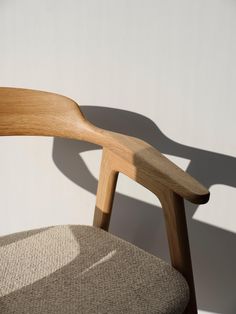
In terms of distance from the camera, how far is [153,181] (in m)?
0.73

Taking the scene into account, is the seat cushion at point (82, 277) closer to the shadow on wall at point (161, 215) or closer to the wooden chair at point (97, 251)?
the wooden chair at point (97, 251)

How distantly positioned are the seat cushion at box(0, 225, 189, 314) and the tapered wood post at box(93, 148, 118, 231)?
5 centimetres

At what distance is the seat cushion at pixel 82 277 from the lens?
68cm

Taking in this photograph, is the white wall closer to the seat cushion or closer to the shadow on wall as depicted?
the shadow on wall

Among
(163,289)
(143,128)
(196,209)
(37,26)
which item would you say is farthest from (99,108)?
(163,289)

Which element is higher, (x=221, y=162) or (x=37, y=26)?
(x=37, y=26)

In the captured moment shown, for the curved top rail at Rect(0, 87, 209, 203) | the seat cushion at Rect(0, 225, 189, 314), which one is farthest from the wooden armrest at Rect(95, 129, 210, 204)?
the seat cushion at Rect(0, 225, 189, 314)

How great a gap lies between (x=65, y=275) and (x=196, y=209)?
414mm

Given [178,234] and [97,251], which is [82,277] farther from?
[178,234]

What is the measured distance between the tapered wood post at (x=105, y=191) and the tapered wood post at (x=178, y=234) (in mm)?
185

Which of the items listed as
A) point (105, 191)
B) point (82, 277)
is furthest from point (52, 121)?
point (82, 277)

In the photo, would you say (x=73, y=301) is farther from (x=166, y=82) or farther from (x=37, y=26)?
(x=37, y=26)

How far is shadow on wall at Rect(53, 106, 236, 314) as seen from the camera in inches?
39.0

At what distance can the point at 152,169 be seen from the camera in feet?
2.33
